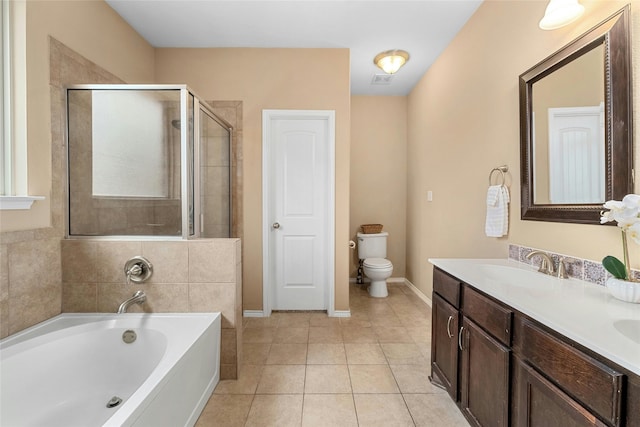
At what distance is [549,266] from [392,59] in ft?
7.44

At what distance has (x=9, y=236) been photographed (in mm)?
1429

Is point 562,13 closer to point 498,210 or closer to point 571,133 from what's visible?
point 571,133

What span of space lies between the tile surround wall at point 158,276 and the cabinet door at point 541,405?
1.49 metres

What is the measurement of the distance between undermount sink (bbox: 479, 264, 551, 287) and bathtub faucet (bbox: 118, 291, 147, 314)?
200cm

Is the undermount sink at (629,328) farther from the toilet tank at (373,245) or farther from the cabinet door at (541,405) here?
the toilet tank at (373,245)

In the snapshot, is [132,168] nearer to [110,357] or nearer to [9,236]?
[9,236]

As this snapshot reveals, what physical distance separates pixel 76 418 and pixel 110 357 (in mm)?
282

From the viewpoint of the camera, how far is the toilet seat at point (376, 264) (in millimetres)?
3273

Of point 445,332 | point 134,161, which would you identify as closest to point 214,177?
point 134,161

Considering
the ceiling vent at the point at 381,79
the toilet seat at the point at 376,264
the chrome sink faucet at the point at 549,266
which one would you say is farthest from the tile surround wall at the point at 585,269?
the ceiling vent at the point at 381,79

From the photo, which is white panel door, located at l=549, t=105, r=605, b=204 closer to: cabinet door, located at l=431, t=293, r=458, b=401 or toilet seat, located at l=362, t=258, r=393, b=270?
cabinet door, located at l=431, t=293, r=458, b=401

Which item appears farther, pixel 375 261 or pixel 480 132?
pixel 375 261

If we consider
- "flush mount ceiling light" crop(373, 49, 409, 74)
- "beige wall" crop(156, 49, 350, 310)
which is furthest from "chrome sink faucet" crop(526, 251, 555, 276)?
"flush mount ceiling light" crop(373, 49, 409, 74)

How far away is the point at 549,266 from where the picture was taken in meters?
1.44
